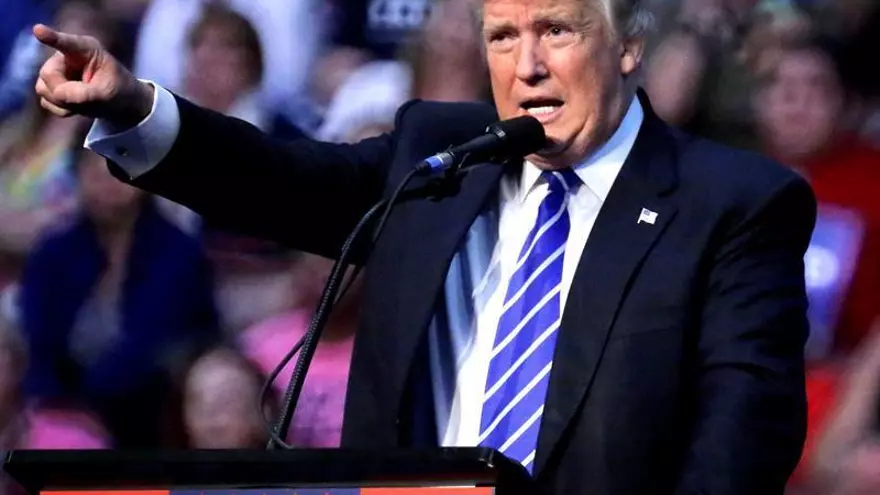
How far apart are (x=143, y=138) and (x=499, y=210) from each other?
490 mm

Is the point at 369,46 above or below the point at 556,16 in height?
above

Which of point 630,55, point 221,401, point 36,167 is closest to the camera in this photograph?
point 630,55

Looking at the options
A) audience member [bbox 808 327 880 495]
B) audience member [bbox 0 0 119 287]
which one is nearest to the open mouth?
audience member [bbox 808 327 880 495]

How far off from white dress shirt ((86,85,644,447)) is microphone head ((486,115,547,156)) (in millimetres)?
161

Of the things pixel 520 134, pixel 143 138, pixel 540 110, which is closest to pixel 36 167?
pixel 143 138

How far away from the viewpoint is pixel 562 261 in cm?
197

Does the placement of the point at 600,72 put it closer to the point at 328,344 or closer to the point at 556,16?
the point at 556,16

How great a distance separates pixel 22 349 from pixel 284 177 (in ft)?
4.09

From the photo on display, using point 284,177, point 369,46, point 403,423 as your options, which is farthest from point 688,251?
point 369,46

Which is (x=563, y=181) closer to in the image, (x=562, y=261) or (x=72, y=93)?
(x=562, y=261)

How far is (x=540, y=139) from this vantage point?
6.09 ft

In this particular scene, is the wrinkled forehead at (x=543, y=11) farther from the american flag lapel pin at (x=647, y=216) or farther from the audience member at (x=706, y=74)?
the audience member at (x=706, y=74)

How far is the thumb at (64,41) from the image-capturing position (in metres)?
1.65

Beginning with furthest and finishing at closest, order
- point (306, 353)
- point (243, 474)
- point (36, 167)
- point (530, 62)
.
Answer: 1. point (36, 167)
2. point (530, 62)
3. point (306, 353)
4. point (243, 474)
